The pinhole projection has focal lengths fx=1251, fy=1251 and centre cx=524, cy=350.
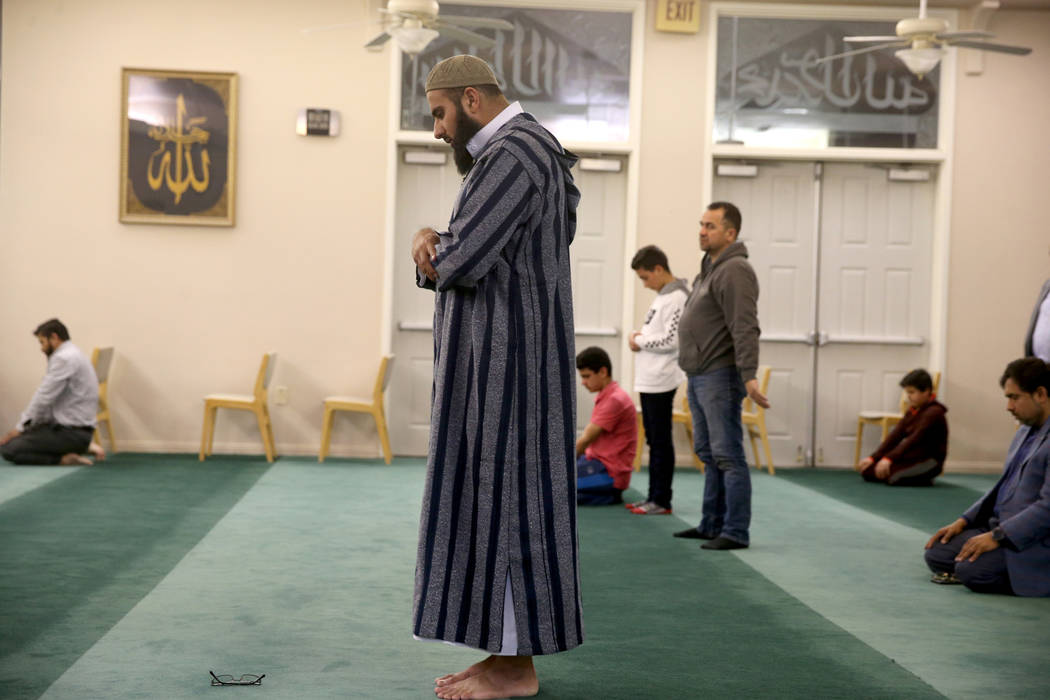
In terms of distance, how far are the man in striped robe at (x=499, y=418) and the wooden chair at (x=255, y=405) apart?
214 inches

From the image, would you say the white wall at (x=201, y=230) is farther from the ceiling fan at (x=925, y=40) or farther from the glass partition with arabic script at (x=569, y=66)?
the ceiling fan at (x=925, y=40)

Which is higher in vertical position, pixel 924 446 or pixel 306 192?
pixel 306 192

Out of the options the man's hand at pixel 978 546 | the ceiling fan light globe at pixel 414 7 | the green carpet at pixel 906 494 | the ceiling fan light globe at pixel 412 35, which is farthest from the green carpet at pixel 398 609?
the ceiling fan light globe at pixel 414 7

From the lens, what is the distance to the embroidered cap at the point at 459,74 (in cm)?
295

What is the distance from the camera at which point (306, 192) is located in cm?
870

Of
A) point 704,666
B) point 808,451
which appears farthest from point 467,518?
point 808,451

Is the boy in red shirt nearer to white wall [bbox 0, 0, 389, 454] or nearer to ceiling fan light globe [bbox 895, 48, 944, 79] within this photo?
ceiling fan light globe [bbox 895, 48, 944, 79]

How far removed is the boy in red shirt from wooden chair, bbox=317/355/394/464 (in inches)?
82.5

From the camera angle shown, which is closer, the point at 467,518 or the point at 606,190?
the point at 467,518

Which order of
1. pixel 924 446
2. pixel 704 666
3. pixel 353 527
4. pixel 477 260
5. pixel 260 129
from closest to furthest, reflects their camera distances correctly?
1. pixel 477 260
2. pixel 704 666
3. pixel 353 527
4. pixel 924 446
5. pixel 260 129

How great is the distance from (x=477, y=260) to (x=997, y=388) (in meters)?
7.11

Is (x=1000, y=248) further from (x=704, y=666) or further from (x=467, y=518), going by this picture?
(x=467, y=518)

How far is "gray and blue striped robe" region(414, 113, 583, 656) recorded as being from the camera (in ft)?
9.39

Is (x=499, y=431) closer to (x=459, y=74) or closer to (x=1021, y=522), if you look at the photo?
(x=459, y=74)
